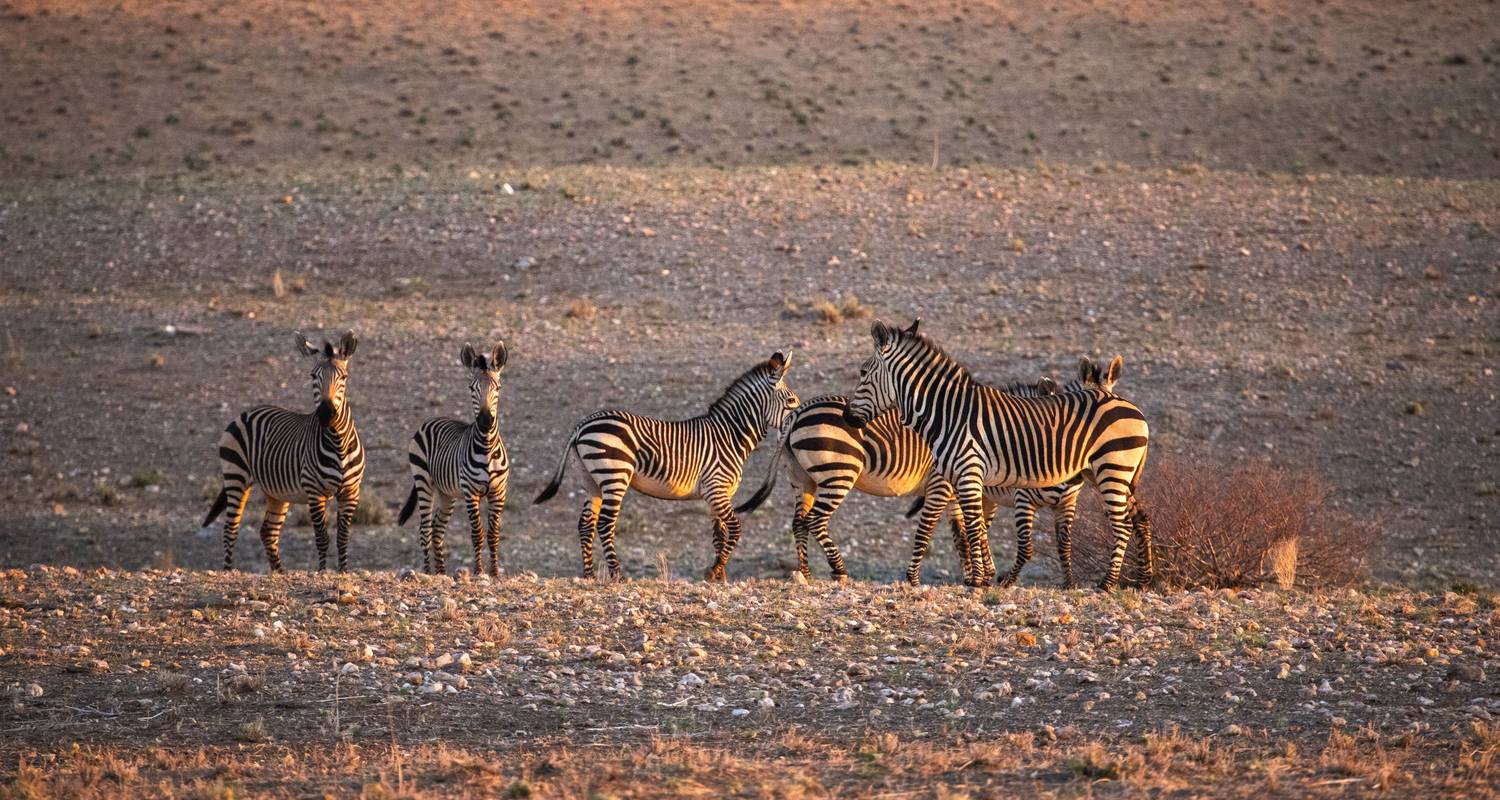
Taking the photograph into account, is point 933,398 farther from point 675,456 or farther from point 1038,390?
point 675,456

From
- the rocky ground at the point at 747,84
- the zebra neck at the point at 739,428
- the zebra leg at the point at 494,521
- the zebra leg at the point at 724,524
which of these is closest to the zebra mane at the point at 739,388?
the zebra neck at the point at 739,428

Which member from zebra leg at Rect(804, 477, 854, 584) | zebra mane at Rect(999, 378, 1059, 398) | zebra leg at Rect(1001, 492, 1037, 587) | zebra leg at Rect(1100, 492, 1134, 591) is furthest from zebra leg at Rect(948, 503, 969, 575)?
zebra leg at Rect(1100, 492, 1134, 591)

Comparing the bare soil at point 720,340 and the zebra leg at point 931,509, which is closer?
the bare soil at point 720,340

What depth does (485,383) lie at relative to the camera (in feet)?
46.6

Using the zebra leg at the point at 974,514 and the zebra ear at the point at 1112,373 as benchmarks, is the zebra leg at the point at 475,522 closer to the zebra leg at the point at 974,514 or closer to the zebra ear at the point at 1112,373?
the zebra leg at the point at 974,514

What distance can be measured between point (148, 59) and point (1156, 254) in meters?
31.1

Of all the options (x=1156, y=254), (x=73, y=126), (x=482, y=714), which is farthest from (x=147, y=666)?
(x=73, y=126)

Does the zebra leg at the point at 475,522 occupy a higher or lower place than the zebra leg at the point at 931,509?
lower

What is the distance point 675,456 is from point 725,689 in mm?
5135

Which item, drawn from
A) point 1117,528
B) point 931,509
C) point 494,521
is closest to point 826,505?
point 931,509

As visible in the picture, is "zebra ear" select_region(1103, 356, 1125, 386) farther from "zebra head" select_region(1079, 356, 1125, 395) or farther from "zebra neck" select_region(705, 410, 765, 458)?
"zebra neck" select_region(705, 410, 765, 458)

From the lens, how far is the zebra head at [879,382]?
554 inches

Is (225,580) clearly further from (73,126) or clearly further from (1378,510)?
(73,126)

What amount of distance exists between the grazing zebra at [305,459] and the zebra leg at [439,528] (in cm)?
83
